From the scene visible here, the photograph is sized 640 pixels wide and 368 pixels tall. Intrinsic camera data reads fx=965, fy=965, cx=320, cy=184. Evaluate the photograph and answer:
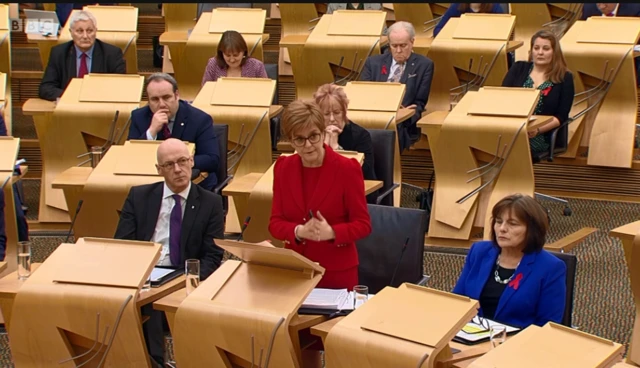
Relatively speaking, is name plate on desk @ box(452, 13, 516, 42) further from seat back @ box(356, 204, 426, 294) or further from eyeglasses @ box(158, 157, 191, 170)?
eyeglasses @ box(158, 157, 191, 170)

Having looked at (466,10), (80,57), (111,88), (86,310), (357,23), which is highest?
→ (466,10)

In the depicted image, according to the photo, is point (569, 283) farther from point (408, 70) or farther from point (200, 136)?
point (408, 70)

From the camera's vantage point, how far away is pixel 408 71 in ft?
17.4

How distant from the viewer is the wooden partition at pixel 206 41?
239 inches

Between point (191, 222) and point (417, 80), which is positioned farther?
point (417, 80)

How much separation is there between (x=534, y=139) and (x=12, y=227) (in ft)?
8.27

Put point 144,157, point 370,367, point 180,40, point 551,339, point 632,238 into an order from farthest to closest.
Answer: point 180,40
point 144,157
point 632,238
point 370,367
point 551,339

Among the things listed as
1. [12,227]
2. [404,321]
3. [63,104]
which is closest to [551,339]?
[404,321]

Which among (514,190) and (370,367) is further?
(514,190)

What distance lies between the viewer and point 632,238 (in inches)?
123

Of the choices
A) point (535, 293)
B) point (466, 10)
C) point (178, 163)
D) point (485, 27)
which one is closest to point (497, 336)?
point (535, 293)

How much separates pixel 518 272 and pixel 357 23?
3470 mm

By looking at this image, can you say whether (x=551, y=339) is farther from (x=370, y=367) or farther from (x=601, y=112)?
(x=601, y=112)

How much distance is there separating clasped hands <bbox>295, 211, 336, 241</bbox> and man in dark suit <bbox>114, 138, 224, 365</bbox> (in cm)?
52
